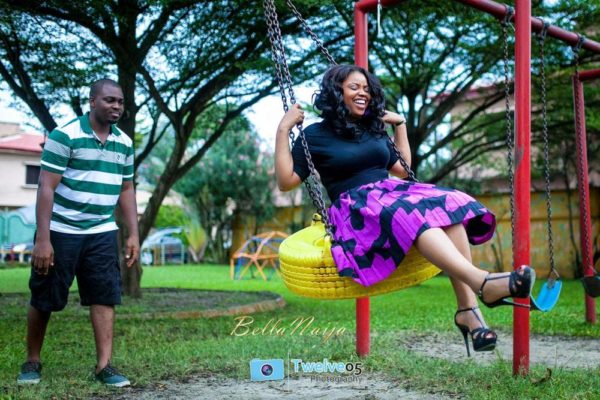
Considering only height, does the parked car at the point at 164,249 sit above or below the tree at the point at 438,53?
below

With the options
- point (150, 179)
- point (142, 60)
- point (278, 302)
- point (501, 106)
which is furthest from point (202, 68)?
point (150, 179)

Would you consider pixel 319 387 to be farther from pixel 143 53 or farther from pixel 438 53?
pixel 438 53

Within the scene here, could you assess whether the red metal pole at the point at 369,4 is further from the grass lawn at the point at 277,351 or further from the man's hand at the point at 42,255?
the man's hand at the point at 42,255

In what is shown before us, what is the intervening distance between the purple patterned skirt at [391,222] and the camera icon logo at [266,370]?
42.4 inches

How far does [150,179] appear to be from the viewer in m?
24.8

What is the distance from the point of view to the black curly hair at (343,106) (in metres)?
3.15

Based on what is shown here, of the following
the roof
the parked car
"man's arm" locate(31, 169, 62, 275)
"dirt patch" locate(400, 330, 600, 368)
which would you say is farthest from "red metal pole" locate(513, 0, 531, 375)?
the roof

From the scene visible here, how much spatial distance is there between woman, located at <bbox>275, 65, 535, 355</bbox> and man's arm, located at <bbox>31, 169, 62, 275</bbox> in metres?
1.17

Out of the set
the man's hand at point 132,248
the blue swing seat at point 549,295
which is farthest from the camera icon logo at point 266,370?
the blue swing seat at point 549,295

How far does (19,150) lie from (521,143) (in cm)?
2414

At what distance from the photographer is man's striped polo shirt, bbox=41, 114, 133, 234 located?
3.36 m

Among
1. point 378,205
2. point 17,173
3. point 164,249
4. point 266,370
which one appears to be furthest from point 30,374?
point 17,173

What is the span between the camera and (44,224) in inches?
129

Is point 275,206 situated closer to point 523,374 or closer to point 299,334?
point 299,334
